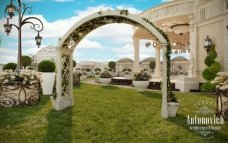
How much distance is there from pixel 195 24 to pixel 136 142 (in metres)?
12.2

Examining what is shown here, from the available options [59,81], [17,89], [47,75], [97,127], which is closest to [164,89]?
[97,127]

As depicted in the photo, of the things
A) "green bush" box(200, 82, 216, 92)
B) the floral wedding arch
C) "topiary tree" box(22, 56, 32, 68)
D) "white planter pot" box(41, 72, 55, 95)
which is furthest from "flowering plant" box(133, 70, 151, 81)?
Answer: "topiary tree" box(22, 56, 32, 68)

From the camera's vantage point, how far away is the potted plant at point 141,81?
13.9 metres

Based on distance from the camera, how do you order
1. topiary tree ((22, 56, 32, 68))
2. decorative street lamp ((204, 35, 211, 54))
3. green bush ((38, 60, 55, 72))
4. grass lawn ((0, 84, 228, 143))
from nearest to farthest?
1. grass lawn ((0, 84, 228, 143))
2. green bush ((38, 60, 55, 72))
3. decorative street lamp ((204, 35, 211, 54))
4. topiary tree ((22, 56, 32, 68))

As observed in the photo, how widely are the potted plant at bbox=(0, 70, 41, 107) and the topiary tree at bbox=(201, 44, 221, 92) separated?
8124 millimetres

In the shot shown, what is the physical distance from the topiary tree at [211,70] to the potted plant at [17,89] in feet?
26.7

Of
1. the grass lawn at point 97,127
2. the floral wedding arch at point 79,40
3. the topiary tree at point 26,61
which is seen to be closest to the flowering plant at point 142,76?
the floral wedding arch at point 79,40

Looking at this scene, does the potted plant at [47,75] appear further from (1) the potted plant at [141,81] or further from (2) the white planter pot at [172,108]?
(2) the white planter pot at [172,108]

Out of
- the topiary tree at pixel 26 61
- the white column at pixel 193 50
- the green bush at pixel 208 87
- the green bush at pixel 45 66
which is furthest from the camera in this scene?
the topiary tree at pixel 26 61

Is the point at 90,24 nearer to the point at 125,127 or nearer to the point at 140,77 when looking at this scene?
the point at 125,127

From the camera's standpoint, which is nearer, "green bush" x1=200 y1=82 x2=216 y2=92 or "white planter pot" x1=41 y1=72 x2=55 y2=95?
"white planter pot" x1=41 y1=72 x2=55 y2=95

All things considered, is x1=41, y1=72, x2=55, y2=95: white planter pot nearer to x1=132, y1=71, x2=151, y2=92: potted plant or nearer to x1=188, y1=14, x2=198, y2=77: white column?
x1=132, y1=71, x2=151, y2=92: potted plant

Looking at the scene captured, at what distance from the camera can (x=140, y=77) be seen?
14164mm

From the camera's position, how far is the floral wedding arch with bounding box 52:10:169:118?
24.0 ft
